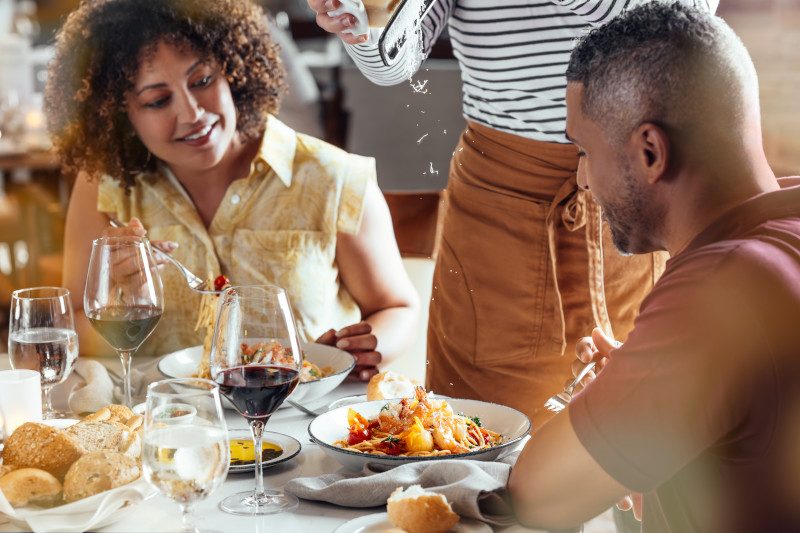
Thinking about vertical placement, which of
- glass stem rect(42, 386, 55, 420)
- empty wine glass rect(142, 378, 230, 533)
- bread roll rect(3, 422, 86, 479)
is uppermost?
empty wine glass rect(142, 378, 230, 533)

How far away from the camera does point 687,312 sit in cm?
99

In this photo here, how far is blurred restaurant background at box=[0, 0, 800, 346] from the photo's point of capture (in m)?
4.35

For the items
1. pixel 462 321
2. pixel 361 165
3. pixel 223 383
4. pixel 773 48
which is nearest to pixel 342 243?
pixel 361 165

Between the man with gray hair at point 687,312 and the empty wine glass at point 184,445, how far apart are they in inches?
13.2

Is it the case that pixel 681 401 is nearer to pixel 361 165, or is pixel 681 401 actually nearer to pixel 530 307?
pixel 530 307

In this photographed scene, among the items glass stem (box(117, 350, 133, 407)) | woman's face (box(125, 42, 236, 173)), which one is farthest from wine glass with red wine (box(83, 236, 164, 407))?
woman's face (box(125, 42, 236, 173))

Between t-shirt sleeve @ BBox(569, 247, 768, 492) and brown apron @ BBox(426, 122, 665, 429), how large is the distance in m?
0.84

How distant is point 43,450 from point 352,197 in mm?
1222

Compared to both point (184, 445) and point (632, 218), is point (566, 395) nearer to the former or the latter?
point (632, 218)

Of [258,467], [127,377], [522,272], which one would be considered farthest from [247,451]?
[522,272]

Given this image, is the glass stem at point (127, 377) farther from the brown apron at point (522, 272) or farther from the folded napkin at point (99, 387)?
the brown apron at point (522, 272)

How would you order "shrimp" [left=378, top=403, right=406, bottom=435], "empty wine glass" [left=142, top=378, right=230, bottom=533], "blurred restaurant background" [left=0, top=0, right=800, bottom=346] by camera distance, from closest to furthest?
"empty wine glass" [left=142, top=378, right=230, bottom=533]
"shrimp" [left=378, top=403, right=406, bottom=435]
"blurred restaurant background" [left=0, top=0, right=800, bottom=346]

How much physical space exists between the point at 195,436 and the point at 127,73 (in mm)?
1394

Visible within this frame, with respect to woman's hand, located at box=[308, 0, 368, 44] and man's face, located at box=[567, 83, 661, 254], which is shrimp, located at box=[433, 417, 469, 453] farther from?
woman's hand, located at box=[308, 0, 368, 44]
